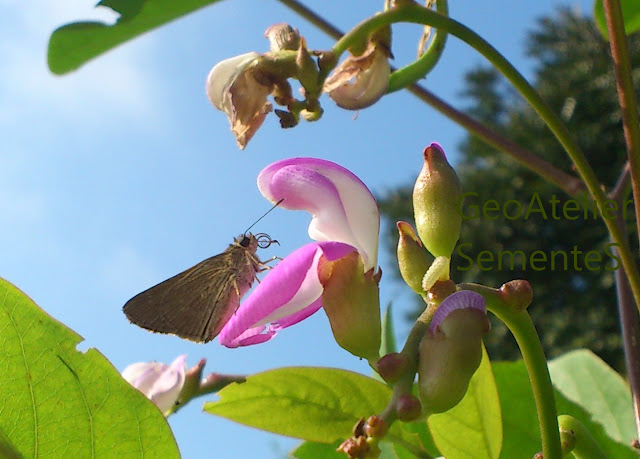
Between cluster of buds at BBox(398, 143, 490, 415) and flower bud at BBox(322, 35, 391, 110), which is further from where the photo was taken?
flower bud at BBox(322, 35, 391, 110)

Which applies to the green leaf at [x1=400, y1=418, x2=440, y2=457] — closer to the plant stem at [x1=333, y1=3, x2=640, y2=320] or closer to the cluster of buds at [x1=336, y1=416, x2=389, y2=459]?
the plant stem at [x1=333, y1=3, x2=640, y2=320]

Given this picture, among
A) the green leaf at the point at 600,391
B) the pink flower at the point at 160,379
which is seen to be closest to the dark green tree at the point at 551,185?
the green leaf at the point at 600,391

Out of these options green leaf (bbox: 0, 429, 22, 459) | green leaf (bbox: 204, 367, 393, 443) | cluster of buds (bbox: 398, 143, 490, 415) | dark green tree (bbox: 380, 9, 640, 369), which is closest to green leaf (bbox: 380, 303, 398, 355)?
green leaf (bbox: 204, 367, 393, 443)

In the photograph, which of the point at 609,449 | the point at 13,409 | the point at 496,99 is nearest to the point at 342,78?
the point at 13,409

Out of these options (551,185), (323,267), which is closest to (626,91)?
(323,267)

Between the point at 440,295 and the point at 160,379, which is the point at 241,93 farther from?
the point at 160,379

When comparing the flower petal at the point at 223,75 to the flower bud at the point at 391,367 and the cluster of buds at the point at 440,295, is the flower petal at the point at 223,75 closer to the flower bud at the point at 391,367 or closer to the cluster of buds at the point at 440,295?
the cluster of buds at the point at 440,295
